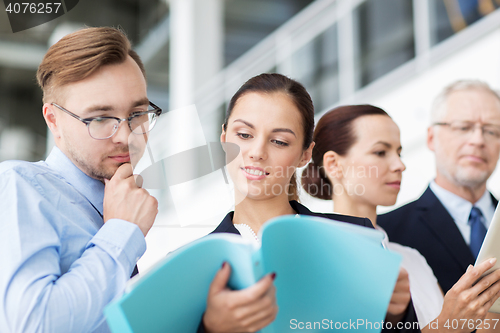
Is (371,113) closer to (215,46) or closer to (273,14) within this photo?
(215,46)

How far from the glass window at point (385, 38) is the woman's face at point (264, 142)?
130 inches

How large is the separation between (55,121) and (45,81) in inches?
4.8

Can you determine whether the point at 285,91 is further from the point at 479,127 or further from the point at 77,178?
the point at 479,127

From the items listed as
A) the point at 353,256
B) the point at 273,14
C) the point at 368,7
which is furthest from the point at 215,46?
the point at 353,256

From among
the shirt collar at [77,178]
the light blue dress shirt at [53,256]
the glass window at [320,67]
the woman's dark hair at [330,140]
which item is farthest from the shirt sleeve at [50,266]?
the glass window at [320,67]

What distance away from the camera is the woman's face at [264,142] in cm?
117

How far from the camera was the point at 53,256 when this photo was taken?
981 mm

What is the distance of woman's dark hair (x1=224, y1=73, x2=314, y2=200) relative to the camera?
1.27 m

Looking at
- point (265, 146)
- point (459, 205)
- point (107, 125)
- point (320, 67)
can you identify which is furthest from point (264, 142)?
point (320, 67)

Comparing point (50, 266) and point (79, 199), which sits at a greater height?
point (79, 199)

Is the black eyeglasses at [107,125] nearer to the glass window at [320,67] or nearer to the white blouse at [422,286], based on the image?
the white blouse at [422,286]

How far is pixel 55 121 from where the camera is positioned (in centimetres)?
128

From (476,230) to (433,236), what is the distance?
26 centimetres

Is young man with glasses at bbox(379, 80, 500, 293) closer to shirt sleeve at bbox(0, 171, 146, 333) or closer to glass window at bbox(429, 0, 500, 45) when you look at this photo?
shirt sleeve at bbox(0, 171, 146, 333)
